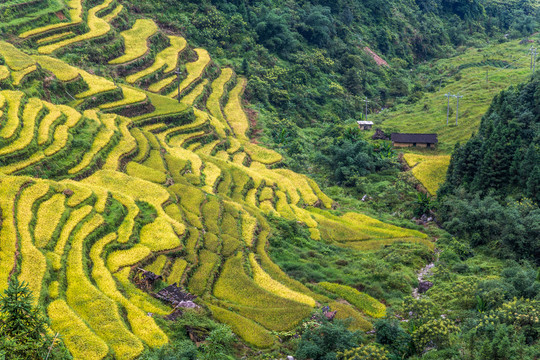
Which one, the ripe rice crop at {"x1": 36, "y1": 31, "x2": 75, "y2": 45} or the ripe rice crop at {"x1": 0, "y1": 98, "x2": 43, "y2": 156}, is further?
the ripe rice crop at {"x1": 36, "y1": 31, "x2": 75, "y2": 45}

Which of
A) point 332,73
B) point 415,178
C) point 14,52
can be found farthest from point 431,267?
point 332,73

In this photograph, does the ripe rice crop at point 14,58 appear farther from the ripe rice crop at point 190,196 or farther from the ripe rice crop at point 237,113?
the ripe rice crop at point 237,113

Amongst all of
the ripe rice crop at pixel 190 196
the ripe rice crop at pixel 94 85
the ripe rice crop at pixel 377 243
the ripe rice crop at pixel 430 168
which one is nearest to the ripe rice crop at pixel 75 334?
the ripe rice crop at pixel 190 196

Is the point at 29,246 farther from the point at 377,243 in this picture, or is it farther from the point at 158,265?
the point at 377,243

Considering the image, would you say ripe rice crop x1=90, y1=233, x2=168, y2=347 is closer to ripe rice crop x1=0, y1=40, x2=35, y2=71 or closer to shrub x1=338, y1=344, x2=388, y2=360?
shrub x1=338, y1=344, x2=388, y2=360

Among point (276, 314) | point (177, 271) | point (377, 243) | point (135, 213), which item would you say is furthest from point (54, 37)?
point (276, 314)

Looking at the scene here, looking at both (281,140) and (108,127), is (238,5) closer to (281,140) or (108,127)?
(281,140)

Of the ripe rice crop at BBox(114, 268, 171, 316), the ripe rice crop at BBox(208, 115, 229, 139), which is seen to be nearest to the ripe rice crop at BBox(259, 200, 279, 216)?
the ripe rice crop at BBox(208, 115, 229, 139)

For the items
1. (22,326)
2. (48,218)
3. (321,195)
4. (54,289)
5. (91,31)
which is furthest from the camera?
(91,31)
